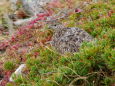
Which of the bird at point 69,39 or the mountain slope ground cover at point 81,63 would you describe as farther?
the bird at point 69,39

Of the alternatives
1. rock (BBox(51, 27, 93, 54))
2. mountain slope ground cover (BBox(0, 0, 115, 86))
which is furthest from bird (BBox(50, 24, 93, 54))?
mountain slope ground cover (BBox(0, 0, 115, 86))

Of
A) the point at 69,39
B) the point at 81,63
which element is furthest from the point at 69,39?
the point at 81,63

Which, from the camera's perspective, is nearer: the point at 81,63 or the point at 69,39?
the point at 81,63

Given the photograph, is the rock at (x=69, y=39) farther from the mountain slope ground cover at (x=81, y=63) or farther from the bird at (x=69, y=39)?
the mountain slope ground cover at (x=81, y=63)

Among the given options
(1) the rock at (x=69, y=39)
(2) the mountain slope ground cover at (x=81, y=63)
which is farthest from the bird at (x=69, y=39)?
(2) the mountain slope ground cover at (x=81, y=63)

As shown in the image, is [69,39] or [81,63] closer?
[81,63]

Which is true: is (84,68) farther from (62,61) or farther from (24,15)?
(24,15)

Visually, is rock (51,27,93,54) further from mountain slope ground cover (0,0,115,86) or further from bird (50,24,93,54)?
mountain slope ground cover (0,0,115,86)

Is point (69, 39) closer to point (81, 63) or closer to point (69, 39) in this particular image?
point (69, 39)

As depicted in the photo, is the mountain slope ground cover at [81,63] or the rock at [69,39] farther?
the rock at [69,39]
